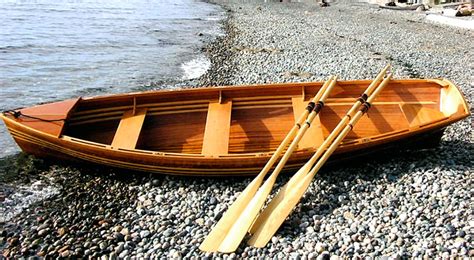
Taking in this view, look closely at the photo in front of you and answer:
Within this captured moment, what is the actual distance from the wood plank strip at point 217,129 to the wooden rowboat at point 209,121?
2cm

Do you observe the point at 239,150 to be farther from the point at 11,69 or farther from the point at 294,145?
the point at 11,69

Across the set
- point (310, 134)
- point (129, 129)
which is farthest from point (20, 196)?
point (310, 134)

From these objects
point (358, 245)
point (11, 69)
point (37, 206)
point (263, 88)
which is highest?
point (11, 69)

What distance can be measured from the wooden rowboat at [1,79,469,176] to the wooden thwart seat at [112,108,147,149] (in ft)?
0.06

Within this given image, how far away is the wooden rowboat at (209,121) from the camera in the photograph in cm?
724

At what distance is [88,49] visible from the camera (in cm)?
2148

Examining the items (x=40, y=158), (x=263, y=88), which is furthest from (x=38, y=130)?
(x=263, y=88)

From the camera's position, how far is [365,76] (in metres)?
13.8

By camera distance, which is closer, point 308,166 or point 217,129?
point 308,166

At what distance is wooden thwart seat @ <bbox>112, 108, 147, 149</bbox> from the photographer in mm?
7625

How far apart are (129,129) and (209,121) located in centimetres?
148

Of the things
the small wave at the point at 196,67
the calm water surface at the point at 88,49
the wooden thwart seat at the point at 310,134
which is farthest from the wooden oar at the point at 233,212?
the small wave at the point at 196,67

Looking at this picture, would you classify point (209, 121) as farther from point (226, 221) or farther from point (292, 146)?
point (226, 221)

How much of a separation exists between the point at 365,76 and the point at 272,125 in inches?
267
